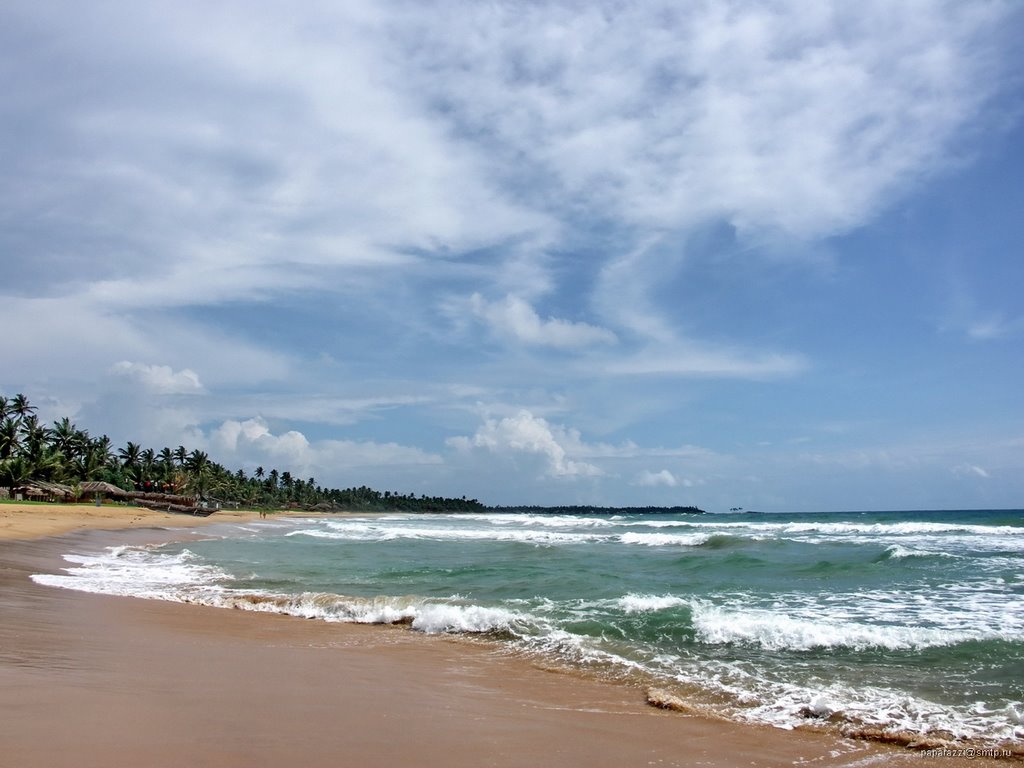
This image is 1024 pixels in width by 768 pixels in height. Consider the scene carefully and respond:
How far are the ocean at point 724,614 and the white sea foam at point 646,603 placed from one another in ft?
0.17

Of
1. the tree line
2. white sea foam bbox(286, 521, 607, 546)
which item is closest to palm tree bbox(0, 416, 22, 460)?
the tree line

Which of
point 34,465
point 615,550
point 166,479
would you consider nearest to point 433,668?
point 615,550

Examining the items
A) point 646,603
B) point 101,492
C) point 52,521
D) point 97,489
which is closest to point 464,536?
point 52,521

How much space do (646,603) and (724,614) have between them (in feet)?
5.03

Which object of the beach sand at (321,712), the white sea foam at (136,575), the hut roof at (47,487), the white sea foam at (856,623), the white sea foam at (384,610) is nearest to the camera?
the beach sand at (321,712)

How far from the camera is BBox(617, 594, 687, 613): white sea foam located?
1165cm

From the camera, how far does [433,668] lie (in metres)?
7.92

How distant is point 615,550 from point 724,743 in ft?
73.8

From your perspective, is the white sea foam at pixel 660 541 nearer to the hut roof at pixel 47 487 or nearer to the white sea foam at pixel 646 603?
the white sea foam at pixel 646 603

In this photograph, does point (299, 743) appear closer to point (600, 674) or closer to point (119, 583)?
point (600, 674)

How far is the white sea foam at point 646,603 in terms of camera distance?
38.2 feet

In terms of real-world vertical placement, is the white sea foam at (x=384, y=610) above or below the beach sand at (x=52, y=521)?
above

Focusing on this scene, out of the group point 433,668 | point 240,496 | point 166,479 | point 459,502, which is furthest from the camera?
point 459,502

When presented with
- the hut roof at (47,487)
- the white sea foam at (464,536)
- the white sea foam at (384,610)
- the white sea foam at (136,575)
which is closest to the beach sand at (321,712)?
the white sea foam at (384,610)
